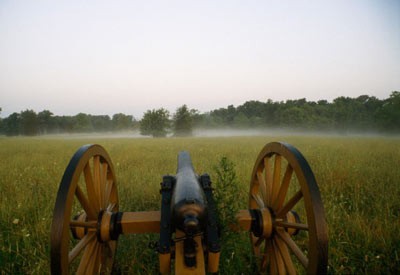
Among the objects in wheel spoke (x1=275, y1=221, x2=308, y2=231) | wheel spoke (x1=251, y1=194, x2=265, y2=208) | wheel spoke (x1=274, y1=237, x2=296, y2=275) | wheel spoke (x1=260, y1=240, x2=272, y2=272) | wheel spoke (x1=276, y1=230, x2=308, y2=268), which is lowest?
wheel spoke (x1=260, y1=240, x2=272, y2=272)

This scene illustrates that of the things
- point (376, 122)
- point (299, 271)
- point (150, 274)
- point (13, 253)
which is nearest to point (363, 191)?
point (299, 271)

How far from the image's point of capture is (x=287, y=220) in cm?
191

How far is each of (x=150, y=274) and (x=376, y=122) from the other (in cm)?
5994

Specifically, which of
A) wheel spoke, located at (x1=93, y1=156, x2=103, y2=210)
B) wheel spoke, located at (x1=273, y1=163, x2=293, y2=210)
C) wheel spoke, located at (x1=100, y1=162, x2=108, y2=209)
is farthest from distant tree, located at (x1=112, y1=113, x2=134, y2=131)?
wheel spoke, located at (x1=273, y1=163, x2=293, y2=210)

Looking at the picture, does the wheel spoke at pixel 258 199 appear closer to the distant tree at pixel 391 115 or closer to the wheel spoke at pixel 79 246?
the wheel spoke at pixel 79 246

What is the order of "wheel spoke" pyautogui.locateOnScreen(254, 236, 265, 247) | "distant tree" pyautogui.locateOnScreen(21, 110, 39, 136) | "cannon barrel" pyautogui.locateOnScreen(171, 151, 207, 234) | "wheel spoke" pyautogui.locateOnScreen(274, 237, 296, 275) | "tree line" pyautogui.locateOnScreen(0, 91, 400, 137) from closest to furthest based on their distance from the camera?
"cannon barrel" pyautogui.locateOnScreen(171, 151, 207, 234) → "wheel spoke" pyautogui.locateOnScreen(274, 237, 296, 275) → "wheel spoke" pyautogui.locateOnScreen(254, 236, 265, 247) → "tree line" pyautogui.locateOnScreen(0, 91, 400, 137) → "distant tree" pyautogui.locateOnScreen(21, 110, 39, 136)

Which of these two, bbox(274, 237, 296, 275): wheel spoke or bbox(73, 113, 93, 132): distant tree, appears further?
bbox(73, 113, 93, 132): distant tree

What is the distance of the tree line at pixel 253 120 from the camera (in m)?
51.1

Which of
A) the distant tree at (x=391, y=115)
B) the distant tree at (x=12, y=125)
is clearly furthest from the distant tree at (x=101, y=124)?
the distant tree at (x=391, y=115)

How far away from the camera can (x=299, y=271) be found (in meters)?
1.92

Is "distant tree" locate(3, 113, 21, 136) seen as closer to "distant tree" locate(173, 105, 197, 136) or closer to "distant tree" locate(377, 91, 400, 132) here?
"distant tree" locate(173, 105, 197, 136)

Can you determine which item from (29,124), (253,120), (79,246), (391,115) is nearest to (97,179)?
(79,246)

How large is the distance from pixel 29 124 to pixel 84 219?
96473mm

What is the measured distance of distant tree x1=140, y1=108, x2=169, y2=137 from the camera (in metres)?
51.2
